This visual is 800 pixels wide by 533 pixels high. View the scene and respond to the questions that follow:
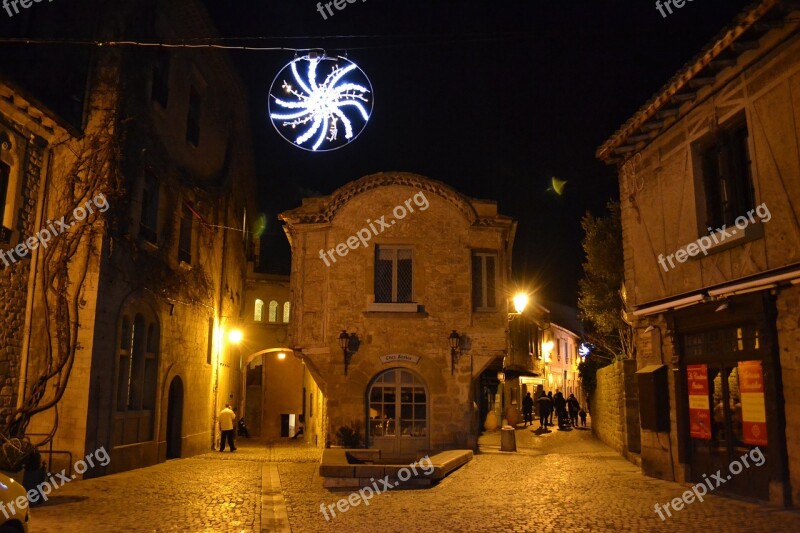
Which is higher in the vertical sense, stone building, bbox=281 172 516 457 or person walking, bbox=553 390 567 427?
stone building, bbox=281 172 516 457

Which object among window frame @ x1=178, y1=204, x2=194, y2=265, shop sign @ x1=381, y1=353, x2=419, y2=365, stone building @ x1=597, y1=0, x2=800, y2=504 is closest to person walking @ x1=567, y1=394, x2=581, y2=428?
shop sign @ x1=381, y1=353, x2=419, y2=365

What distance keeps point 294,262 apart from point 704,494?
12.5 meters

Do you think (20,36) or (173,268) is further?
(173,268)

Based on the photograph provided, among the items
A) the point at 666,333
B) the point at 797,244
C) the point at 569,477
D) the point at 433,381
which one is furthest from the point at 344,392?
the point at 797,244

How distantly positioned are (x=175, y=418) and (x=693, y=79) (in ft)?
50.0

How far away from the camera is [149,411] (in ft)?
55.0

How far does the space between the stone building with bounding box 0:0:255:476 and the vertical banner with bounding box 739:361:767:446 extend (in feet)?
39.4

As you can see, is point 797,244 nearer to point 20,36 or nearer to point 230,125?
point 20,36

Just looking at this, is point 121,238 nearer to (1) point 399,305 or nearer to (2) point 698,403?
(1) point 399,305

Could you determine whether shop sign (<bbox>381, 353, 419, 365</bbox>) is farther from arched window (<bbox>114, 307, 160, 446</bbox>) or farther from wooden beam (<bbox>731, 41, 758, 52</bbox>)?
wooden beam (<bbox>731, 41, 758, 52</bbox>)

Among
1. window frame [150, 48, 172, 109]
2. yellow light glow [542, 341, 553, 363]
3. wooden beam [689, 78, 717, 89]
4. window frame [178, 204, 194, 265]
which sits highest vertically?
window frame [150, 48, 172, 109]

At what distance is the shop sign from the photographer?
62.2 ft

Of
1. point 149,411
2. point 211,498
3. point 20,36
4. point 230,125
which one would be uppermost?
point 230,125

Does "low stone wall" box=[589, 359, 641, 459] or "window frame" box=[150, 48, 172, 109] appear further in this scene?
"window frame" box=[150, 48, 172, 109]
